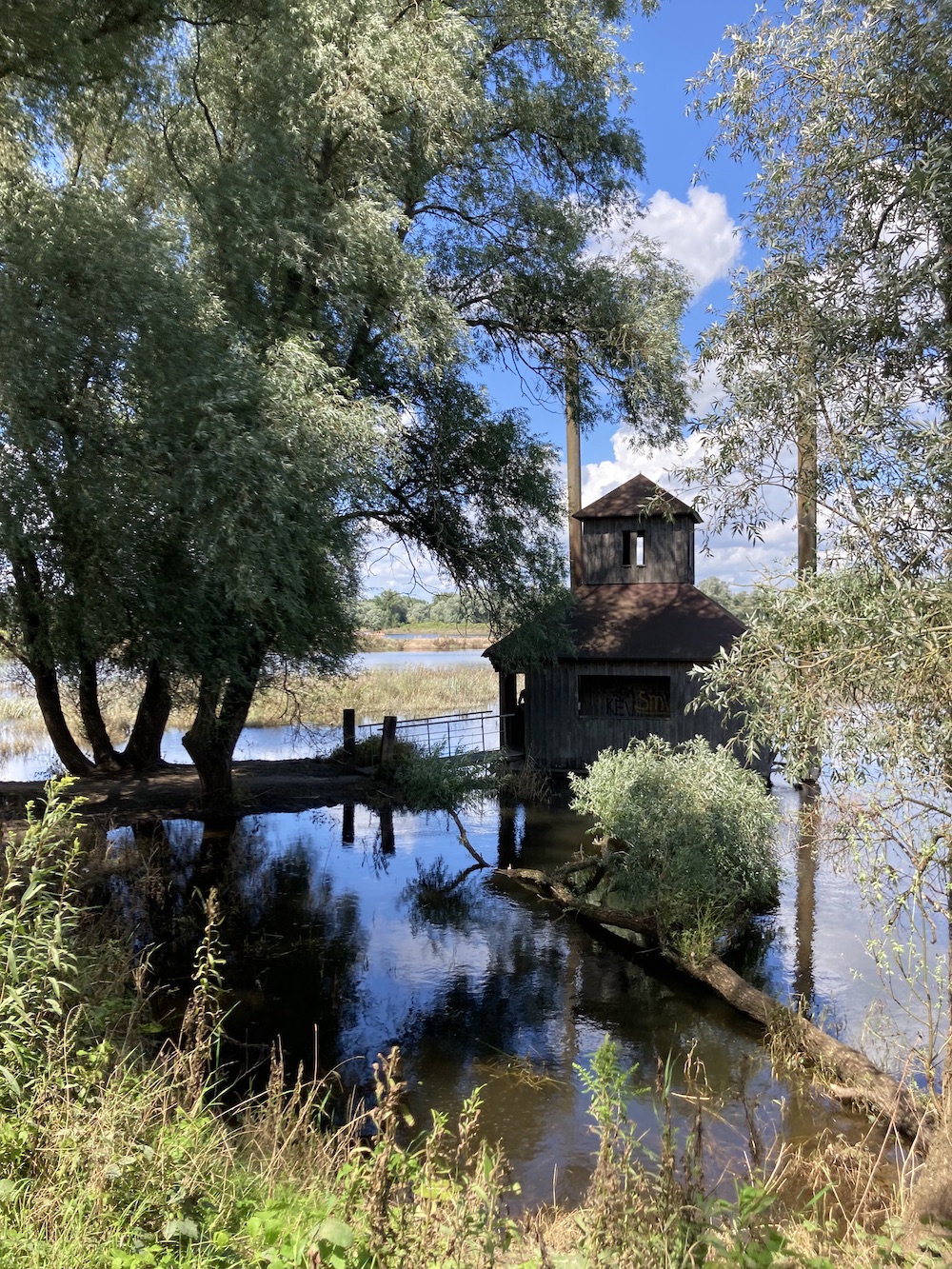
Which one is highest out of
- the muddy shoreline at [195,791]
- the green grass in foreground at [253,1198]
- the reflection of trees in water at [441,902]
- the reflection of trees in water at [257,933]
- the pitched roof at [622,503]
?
the pitched roof at [622,503]

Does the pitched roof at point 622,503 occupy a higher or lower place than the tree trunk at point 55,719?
higher

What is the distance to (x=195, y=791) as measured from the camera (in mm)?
15703

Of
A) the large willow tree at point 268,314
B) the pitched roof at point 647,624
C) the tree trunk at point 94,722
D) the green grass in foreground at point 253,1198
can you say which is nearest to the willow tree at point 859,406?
the green grass in foreground at point 253,1198

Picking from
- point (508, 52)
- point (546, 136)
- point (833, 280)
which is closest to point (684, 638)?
point (546, 136)

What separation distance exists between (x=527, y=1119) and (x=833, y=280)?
22.7 ft

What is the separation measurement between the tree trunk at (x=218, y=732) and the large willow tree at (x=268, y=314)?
0.21ft

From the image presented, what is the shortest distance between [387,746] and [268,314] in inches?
381

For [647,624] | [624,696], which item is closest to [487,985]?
[647,624]

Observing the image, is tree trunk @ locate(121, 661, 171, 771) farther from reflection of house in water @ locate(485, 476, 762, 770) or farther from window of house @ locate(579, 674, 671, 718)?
window of house @ locate(579, 674, 671, 718)

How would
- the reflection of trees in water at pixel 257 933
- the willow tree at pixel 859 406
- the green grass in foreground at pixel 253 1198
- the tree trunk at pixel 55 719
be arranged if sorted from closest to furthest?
the green grass in foreground at pixel 253 1198 → the willow tree at pixel 859 406 → the reflection of trees in water at pixel 257 933 → the tree trunk at pixel 55 719

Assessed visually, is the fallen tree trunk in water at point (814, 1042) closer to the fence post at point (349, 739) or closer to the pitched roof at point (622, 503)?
the fence post at point (349, 739)

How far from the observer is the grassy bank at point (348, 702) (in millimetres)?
23084

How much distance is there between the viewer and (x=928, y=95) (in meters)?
5.99

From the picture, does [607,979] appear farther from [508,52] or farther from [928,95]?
[508,52]
